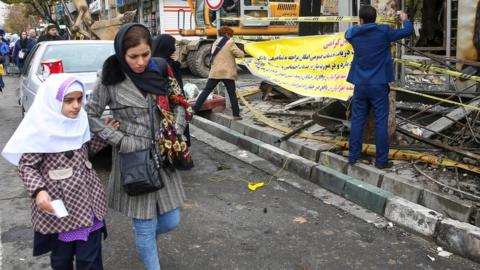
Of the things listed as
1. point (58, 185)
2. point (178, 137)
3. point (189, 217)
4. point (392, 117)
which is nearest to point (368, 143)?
point (392, 117)

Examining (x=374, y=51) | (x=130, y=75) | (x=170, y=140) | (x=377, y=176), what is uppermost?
(x=374, y=51)

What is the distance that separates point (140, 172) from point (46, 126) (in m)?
0.58

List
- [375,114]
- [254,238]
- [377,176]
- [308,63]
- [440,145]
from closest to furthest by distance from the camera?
[254,238] < [377,176] < [375,114] < [440,145] < [308,63]

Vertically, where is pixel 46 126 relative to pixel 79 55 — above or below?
below

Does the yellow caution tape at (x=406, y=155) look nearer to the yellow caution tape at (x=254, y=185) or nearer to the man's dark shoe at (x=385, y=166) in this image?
the man's dark shoe at (x=385, y=166)

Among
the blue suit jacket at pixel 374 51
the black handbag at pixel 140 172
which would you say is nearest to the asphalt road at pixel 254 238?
the black handbag at pixel 140 172

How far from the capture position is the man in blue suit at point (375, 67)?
204 inches

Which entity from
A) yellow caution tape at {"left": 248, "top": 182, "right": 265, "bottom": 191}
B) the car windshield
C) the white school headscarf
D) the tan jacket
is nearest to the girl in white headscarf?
the white school headscarf

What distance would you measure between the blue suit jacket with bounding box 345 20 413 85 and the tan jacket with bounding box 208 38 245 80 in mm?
3393

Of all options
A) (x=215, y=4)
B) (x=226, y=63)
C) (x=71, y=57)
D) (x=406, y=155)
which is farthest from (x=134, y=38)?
(x=215, y=4)

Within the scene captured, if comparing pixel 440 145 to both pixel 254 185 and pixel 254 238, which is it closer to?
pixel 254 185

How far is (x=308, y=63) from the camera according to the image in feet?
21.6

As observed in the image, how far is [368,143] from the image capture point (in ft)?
19.8

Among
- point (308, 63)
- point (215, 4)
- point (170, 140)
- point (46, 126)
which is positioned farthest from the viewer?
point (215, 4)
